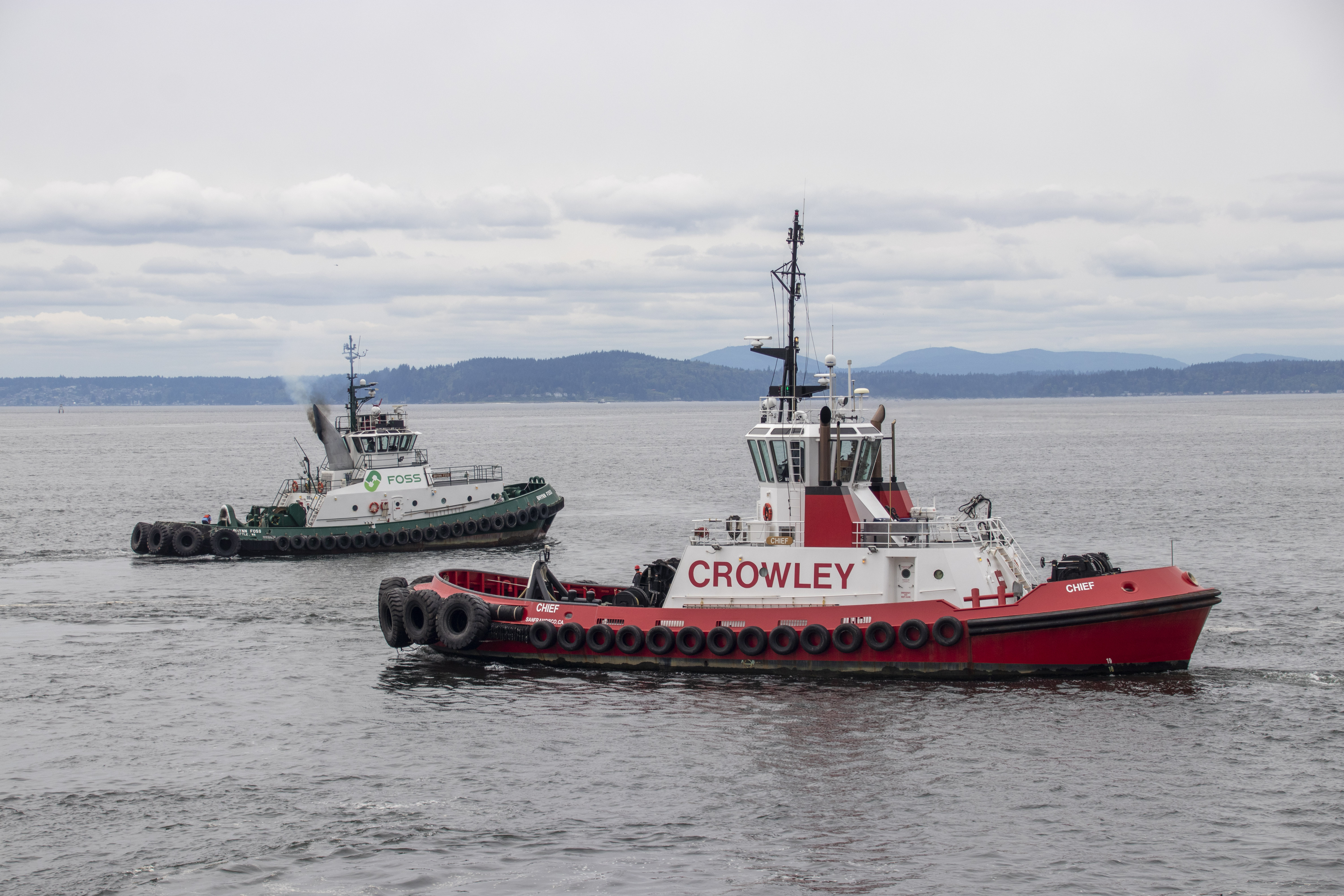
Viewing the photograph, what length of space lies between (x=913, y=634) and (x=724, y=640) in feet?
11.6

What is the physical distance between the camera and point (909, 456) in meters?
104

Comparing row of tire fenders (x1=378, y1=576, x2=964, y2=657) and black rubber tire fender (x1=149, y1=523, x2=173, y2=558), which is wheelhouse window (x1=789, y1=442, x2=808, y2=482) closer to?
row of tire fenders (x1=378, y1=576, x2=964, y2=657)

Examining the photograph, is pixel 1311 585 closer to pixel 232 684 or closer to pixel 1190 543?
pixel 1190 543

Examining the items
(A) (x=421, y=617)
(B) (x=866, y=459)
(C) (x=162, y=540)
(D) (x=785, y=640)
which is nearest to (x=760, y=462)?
(B) (x=866, y=459)

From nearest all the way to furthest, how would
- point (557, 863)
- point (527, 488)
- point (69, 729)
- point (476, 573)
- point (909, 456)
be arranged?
point (557, 863) < point (69, 729) < point (476, 573) < point (527, 488) < point (909, 456)

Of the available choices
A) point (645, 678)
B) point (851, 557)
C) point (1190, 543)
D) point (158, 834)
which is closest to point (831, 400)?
point (851, 557)

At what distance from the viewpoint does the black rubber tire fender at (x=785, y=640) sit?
922 inches

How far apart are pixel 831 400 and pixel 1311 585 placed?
17980 millimetres

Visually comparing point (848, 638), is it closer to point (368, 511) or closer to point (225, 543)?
point (368, 511)

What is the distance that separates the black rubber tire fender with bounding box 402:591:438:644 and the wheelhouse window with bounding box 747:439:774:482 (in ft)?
23.5

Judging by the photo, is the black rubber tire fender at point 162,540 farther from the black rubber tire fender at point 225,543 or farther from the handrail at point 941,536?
the handrail at point 941,536

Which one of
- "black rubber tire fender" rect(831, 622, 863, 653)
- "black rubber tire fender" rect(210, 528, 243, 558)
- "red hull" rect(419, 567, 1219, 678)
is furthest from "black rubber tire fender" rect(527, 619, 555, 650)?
"black rubber tire fender" rect(210, 528, 243, 558)

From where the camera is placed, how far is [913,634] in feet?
74.8

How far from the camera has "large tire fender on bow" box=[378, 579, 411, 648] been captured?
26250 millimetres
